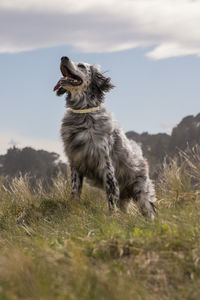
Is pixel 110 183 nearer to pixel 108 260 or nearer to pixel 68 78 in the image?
pixel 68 78

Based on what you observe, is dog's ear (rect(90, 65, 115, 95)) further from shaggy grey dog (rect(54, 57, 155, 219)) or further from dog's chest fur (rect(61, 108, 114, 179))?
dog's chest fur (rect(61, 108, 114, 179))

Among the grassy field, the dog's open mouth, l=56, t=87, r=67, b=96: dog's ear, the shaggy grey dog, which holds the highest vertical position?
the dog's open mouth

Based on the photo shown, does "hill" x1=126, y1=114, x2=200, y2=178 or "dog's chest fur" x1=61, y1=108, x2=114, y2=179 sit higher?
"hill" x1=126, y1=114, x2=200, y2=178

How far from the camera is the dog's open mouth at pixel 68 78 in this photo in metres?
9.03

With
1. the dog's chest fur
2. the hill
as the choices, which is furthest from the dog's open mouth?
the hill

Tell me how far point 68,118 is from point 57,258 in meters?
4.75

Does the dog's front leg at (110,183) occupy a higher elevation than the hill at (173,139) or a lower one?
lower

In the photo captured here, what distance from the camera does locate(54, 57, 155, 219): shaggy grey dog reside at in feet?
28.6

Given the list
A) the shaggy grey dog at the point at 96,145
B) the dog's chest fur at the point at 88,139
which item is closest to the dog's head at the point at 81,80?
the shaggy grey dog at the point at 96,145

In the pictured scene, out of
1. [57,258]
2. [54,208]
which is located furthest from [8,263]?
[54,208]

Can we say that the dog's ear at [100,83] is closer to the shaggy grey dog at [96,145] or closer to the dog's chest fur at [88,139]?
the shaggy grey dog at [96,145]

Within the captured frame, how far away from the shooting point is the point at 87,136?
8828 mm

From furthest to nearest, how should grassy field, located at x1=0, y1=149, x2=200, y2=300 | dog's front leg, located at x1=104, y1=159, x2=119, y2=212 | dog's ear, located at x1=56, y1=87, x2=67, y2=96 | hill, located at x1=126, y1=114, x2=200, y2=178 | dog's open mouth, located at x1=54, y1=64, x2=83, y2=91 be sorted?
hill, located at x1=126, y1=114, x2=200, y2=178 → dog's ear, located at x1=56, y1=87, x2=67, y2=96 → dog's open mouth, located at x1=54, y1=64, x2=83, y2=91 → dog's front leg, located at x1=104, y1=159, x2=119, y2=212 → grassy field, located at x1=0, y1=149, x2=200, y2=300

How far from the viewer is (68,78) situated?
9.09 metres
